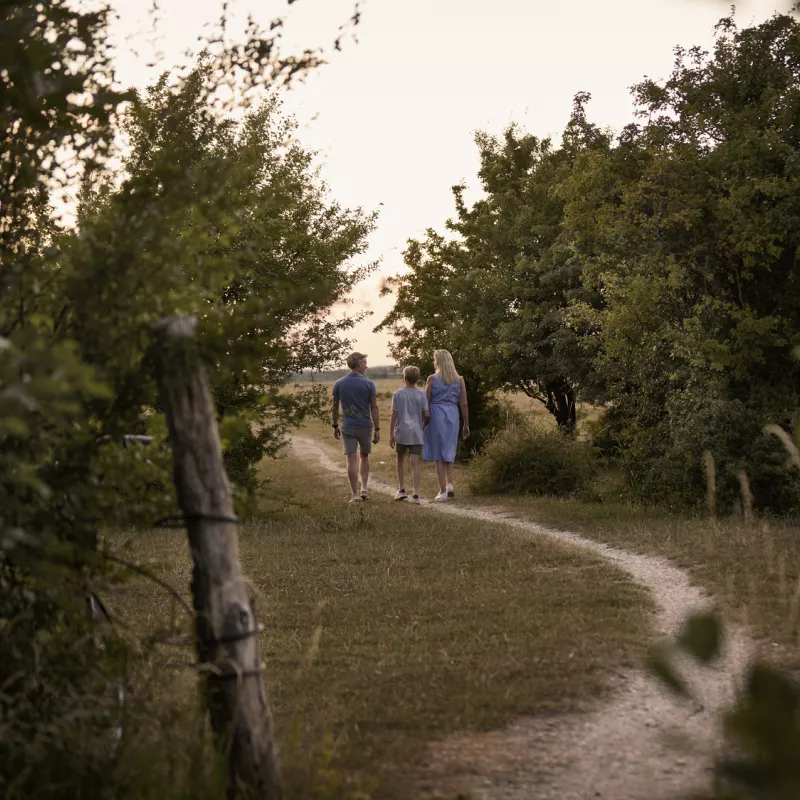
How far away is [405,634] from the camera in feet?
25.7

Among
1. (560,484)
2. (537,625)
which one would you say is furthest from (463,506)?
(537,625)

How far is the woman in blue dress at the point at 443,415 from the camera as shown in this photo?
18219 mm

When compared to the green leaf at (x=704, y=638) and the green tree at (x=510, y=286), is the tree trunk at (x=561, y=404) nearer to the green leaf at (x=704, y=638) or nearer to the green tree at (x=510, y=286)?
the green tree at (x=510, y=286)

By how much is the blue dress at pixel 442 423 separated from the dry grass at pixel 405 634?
447 centimetres

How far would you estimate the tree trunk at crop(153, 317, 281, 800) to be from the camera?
4180 mm

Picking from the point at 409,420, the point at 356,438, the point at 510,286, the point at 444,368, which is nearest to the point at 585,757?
the point at 356,438

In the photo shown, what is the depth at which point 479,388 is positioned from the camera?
31750mm

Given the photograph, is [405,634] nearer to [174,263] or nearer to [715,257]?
[174,263]

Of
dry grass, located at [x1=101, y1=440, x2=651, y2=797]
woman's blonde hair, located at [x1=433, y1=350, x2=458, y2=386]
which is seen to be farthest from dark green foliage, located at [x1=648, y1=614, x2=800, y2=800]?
woman's blonde hair, located at [x1=433, y1=350, x2=458, y2=386]

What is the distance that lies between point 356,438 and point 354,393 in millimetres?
898

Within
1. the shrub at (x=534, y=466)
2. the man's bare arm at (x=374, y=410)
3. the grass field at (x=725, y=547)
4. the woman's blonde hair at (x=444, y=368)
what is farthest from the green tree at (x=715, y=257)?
the man's bare arm at (x=374, y=410)

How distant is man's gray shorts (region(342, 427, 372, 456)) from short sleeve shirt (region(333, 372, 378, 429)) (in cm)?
28

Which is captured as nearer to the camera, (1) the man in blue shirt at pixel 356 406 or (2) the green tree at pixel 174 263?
(2) the green tree at pixel 174 263

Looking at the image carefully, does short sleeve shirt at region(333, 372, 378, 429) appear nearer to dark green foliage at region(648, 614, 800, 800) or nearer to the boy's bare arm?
the boy's bare arm
